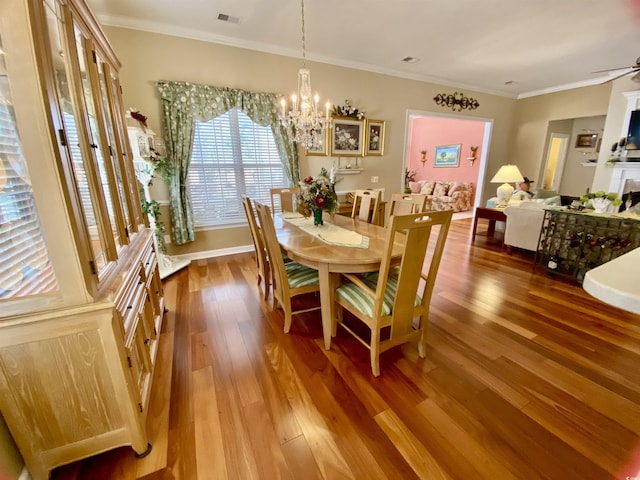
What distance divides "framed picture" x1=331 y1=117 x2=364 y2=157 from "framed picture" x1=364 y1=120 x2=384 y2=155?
117mm

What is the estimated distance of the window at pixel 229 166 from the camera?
12.0ft

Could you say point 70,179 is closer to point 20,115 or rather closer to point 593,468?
point 20,115

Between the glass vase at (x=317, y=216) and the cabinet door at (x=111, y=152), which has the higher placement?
the cabinet door at (x=111, y=152)

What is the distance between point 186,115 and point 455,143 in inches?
290

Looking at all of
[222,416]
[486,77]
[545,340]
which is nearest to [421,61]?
[486,77]

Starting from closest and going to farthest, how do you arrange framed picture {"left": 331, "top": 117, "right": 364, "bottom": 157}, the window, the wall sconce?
the window
framed picture {"left": 331, "top": 117, "right": 364, "bottom": 157}
the wall sconce

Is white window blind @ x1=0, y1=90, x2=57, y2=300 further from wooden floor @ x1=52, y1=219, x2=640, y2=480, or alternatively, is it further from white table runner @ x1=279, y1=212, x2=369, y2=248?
white table runner @ x1=279, y1=212, x2=369, y2=248

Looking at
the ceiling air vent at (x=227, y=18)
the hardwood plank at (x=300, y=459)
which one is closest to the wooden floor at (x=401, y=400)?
the hardwood plank at (x=300, y=459)

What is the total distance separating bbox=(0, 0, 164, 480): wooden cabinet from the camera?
885 millimetres

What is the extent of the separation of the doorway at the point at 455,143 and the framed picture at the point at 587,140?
7.78ft

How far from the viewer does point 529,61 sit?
4.31 metres

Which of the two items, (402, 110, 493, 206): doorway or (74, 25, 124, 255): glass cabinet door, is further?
(402, 110, 493, 206): doorway

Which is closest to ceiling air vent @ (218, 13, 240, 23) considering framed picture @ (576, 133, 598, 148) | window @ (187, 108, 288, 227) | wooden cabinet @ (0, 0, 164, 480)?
window @ (187, 108, 288, 227)

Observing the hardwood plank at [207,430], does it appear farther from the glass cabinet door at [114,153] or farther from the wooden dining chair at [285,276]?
the glass cabinet door at [114,153]
